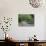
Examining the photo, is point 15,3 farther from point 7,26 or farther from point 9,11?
point 7,26

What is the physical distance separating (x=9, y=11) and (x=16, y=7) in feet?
0.98

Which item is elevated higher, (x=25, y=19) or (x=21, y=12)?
(x=21, y=12)

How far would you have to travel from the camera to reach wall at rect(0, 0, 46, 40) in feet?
15.4

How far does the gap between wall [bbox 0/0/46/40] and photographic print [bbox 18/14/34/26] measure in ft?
0.37

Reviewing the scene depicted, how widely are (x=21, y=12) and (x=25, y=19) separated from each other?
0.30m

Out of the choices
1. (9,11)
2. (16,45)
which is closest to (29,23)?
(9,11)

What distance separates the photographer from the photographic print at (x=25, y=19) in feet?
15.5

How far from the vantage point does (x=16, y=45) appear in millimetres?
3740

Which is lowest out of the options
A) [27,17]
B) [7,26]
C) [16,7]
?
[7,26]

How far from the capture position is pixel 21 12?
4723mm

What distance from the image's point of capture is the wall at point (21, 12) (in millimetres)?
4688

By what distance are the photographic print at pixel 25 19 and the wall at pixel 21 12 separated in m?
0.11

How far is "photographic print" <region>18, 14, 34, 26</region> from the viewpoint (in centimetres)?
471

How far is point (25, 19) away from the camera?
186 inches
